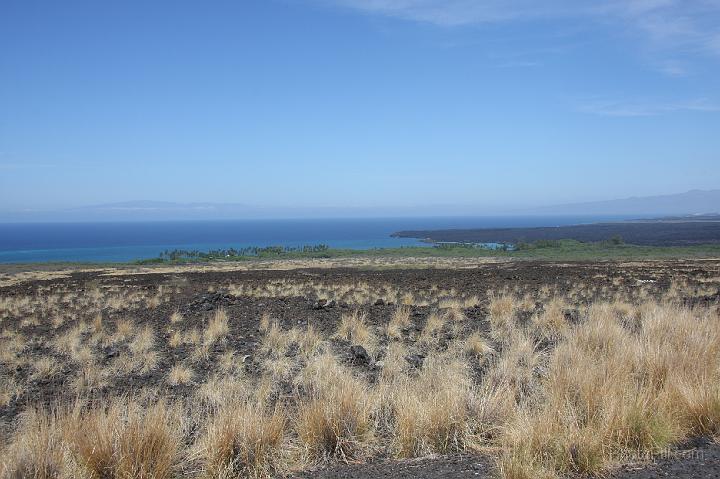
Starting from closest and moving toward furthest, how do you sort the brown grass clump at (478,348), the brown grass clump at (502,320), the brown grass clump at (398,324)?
the brown grass clump at (478,348)
the brown grass clump at (502,320)
the brown grass clump at (398,324)

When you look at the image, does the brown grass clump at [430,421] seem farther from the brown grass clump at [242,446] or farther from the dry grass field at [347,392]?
the brown grass clump at [242,446]

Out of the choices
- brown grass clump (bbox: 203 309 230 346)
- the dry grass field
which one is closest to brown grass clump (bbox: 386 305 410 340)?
the dry grass field

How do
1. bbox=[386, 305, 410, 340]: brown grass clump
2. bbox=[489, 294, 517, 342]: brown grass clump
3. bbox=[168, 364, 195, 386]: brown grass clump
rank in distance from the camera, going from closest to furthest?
bbox=[168, 364, 195, 386]: brown grass clump < bbox=[489, 294, 517, 342]: brown grass clump < bbox=[386, 305, 410, 340]: brown grass clump

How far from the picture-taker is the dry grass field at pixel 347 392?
4.38 m

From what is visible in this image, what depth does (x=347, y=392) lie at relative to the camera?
5.40 meters

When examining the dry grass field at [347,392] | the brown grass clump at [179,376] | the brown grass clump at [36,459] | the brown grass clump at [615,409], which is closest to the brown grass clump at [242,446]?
the dry grass field at [347,392]

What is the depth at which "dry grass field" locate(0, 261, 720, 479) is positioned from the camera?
4.38 meters

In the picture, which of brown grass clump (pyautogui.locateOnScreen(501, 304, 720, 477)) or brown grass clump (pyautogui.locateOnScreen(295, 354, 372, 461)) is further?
brown grass clump (pyautogui.locateOnScreen(295, 354, 372, 461))

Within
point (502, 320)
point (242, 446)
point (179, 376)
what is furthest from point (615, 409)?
point (502, 320)

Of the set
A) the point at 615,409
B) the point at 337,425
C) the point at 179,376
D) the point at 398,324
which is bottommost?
the point at 398,324

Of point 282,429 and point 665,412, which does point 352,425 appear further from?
point 665,412

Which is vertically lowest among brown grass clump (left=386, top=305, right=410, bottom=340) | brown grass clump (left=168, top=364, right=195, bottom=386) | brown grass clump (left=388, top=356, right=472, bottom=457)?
brown grass clump (left=386, top=305, right=410, bottom=340)

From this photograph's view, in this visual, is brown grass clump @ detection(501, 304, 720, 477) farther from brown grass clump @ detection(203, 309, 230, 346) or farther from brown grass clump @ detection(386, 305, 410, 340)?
brown grass clump @ detection(203, 309, 230, 346)

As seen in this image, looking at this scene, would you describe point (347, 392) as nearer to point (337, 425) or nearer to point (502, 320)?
point (337, 425)
